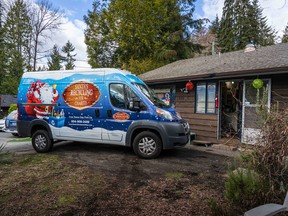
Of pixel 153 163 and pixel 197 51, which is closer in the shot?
pixel 153 163

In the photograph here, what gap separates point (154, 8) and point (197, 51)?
632cm

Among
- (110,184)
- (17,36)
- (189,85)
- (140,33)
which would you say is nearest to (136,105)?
(110,184)

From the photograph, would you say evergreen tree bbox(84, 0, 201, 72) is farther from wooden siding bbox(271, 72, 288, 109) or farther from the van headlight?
the van headlight

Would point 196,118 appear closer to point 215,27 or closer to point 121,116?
point 121,116

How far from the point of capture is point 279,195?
2580 mm

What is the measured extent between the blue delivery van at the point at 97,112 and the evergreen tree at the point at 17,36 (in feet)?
77.4

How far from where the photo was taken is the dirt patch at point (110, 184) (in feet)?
9.92

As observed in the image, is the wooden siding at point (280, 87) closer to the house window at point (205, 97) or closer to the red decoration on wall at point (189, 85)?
the house window at point (205, 97)

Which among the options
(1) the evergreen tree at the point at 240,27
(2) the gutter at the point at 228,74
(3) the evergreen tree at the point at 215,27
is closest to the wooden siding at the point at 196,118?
(2) the gutter at the point at 228,74

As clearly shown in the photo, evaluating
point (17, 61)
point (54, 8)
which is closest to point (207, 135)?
point (54, 8)

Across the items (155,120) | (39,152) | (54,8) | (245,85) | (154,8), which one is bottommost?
(39,152)

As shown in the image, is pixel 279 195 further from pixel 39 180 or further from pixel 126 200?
pixel 39 180

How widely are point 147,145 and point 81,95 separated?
227 centimetres

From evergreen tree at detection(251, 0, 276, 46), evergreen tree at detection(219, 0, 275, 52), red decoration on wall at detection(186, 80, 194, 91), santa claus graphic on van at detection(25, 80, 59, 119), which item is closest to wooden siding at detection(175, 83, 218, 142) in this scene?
red decoration on wall at detection(186, 80, 194, 91)
